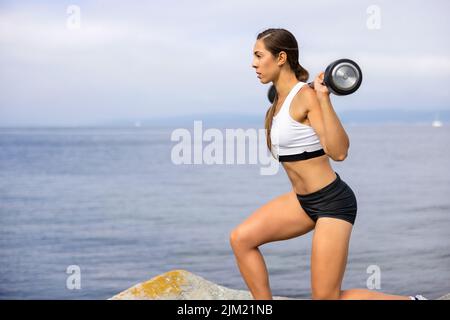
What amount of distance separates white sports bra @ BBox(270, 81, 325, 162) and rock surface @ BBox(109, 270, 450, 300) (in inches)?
55.3

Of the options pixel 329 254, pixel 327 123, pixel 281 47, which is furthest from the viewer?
pixel 281 47

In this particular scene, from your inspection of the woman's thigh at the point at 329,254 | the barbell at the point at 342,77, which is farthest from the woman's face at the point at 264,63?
the woman's thigh at the point at 329,254

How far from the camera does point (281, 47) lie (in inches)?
127

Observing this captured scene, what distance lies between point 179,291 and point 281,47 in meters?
1.74

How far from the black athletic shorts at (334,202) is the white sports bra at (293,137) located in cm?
15

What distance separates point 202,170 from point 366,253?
1267 cm

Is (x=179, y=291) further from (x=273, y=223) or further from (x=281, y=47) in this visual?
(x=281, y=47)

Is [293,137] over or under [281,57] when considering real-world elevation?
under

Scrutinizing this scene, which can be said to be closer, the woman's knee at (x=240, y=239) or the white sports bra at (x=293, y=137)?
the white sports bra at (x=293, y=137)

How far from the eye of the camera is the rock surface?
438 cm

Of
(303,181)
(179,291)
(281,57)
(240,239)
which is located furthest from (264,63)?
(179,291)

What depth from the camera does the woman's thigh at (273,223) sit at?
3.31 m

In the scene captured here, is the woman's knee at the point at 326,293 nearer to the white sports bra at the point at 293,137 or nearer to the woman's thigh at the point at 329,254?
the woman's thigh at the point at 329,254

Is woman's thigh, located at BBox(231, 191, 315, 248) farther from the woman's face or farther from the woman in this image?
the woman's face
